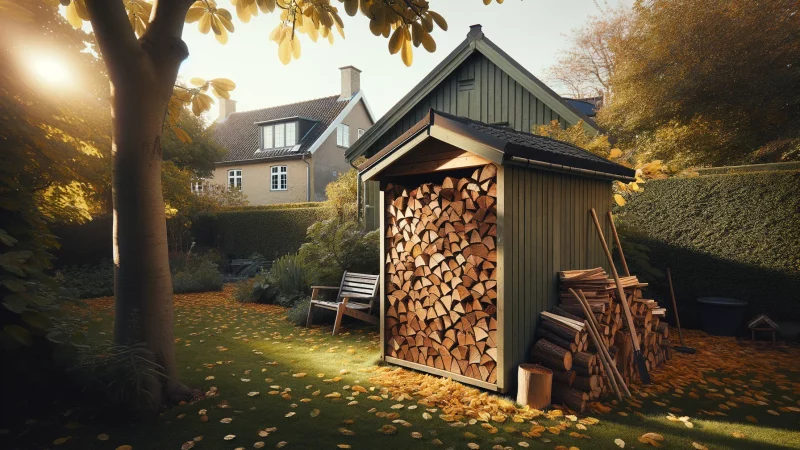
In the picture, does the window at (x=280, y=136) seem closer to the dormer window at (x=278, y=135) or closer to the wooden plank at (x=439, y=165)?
the dormer window at (x=278, y=135)

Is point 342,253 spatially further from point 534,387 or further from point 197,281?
point 197,281

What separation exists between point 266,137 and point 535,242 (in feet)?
73.1

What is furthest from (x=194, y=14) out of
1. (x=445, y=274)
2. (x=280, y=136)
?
(x=280, y=136)

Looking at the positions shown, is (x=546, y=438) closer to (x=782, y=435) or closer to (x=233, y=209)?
(x=782, y=435)

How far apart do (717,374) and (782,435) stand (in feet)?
5.60

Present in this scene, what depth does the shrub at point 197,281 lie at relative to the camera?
10.9 m

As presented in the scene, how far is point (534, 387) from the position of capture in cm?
391

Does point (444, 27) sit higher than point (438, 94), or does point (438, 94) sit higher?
point (438, 94)

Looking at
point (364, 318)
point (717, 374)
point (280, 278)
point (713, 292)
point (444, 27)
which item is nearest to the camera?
point (444, 27)

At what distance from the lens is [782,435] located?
11.5 ft

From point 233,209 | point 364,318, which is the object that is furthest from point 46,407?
point 233,209

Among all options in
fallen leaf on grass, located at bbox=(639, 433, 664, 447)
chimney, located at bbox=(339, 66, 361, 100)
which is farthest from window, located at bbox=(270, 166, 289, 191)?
fallen leaf on grass, located at bbox=(639, 433, 664, 447)

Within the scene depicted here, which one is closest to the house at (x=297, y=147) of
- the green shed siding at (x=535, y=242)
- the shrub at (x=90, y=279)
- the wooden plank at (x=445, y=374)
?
the shrub at (x=90, y=279)

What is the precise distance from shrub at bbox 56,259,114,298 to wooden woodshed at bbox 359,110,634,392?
8195 mm
